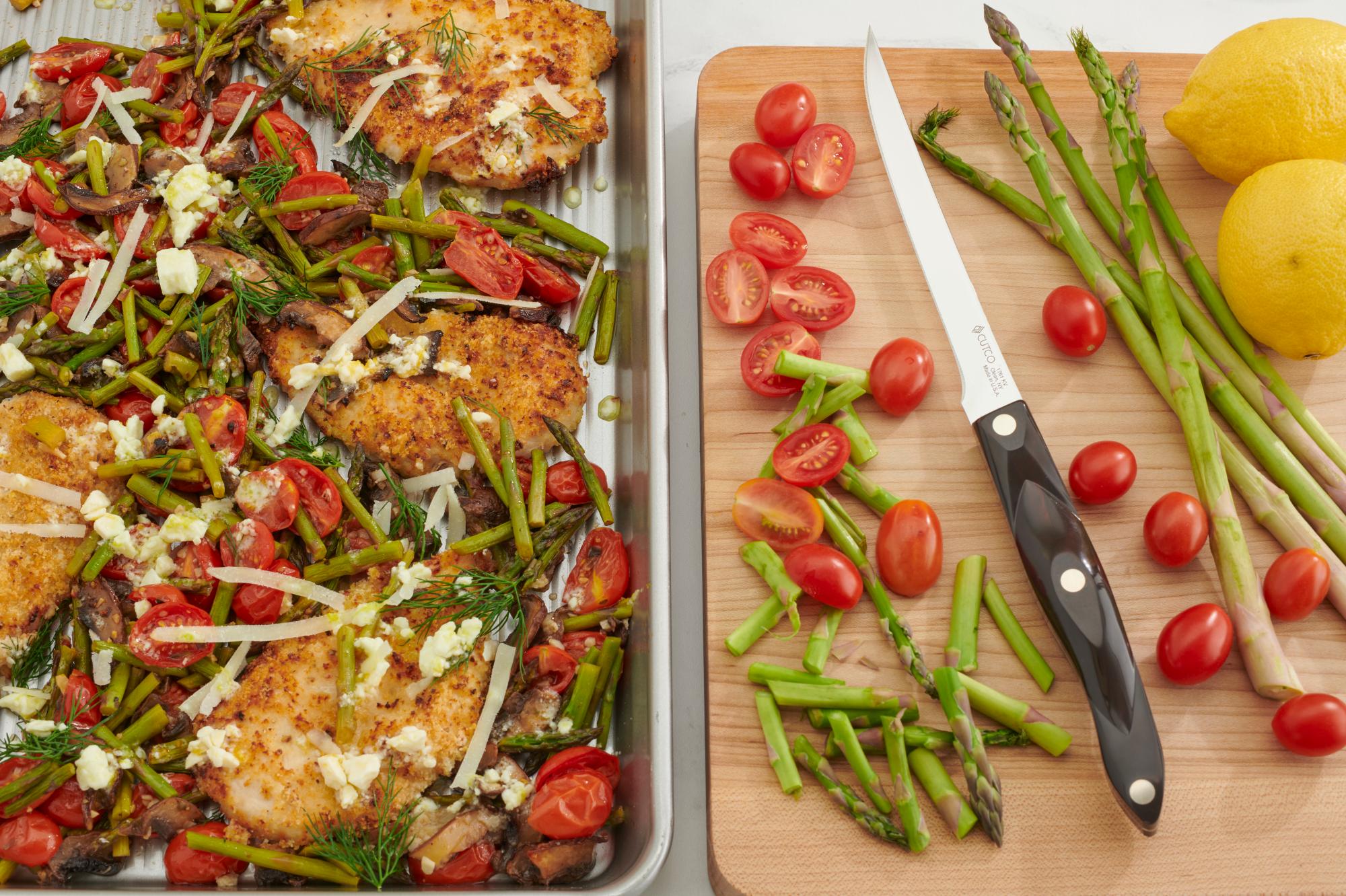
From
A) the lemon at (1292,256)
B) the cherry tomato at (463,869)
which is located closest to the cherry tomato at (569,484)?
the cherry tomato at (463,869)

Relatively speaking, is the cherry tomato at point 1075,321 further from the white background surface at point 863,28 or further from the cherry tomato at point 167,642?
the cherry tomato at point 167,642

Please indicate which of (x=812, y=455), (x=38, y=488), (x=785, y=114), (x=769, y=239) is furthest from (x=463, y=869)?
(x=785, y=114)

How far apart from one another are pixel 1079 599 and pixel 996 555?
28 cm

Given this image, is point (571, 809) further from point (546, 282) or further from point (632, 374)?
point (546, 282)

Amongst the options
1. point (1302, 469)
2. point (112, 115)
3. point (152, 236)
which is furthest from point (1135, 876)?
point (112, 115)

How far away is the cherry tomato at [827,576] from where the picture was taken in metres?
2.63

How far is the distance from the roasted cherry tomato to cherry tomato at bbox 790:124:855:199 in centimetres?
162

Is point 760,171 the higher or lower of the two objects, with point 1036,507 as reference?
higher

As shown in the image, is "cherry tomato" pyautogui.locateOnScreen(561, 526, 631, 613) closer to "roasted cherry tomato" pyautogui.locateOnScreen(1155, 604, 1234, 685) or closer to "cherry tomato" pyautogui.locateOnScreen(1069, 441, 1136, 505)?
"cherry tomato" pyautogui.locateOnScreen(1069, 441, 1136, 505)

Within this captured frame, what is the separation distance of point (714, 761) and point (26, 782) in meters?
1.71

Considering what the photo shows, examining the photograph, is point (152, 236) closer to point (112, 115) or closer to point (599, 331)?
point (112, 115)

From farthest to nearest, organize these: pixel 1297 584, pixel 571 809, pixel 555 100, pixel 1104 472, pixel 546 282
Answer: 1. pixel 555 100
2. pixel 546 282
3. pixel 1104 472
4. pixel 1297 584
5. pixel 571 809

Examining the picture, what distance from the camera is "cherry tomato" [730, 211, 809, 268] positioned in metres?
3.08

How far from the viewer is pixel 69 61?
3400mm
